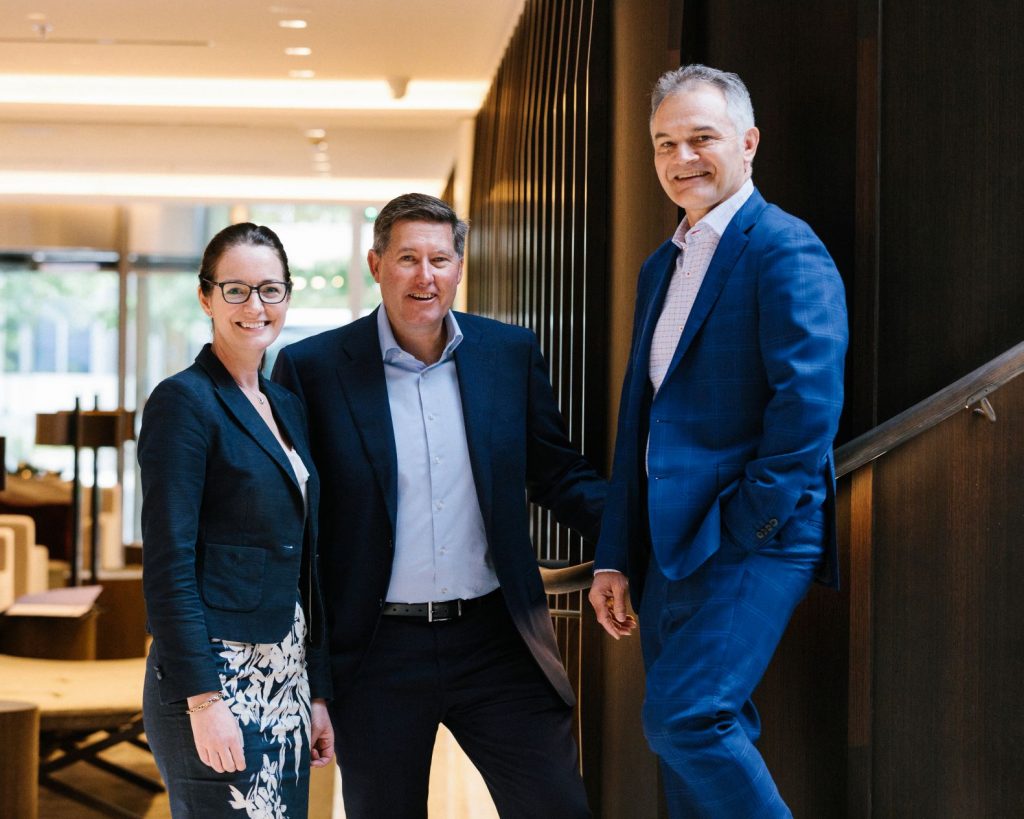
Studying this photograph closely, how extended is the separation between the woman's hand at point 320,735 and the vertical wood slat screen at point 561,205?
4.81 feet

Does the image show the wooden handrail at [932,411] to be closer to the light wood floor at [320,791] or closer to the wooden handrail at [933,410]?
the wooden handrail at [933,410]

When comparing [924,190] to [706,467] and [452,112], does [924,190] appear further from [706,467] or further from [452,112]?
[452,112]

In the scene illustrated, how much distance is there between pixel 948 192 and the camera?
243 centimetres

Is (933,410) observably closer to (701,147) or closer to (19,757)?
(701,147)

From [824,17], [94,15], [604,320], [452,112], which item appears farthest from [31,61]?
[824,17]

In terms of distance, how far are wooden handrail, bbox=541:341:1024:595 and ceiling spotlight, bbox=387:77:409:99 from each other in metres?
6.66

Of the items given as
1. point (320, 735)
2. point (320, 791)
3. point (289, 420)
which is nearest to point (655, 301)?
point (289, 420)

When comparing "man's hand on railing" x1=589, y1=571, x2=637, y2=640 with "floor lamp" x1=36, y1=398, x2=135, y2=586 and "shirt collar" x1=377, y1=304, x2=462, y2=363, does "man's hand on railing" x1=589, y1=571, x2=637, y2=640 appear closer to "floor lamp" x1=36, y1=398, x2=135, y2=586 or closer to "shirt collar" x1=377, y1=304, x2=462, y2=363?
"shirt collar" x1=377, y1=304, x2=462, y2=363

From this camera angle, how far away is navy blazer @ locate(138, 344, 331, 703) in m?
2.03

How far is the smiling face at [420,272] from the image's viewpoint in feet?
8.08

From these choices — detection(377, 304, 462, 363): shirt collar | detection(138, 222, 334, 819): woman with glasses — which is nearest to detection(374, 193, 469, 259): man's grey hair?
detection(377, 304, 462, 363): shirt collar

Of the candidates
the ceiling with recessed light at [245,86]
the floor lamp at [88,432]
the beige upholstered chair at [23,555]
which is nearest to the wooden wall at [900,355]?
the ceiling with recessed light at [245,86]

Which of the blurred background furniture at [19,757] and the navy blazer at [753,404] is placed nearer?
the navy blazer at [753,404]

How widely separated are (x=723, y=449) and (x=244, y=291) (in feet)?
3.01
